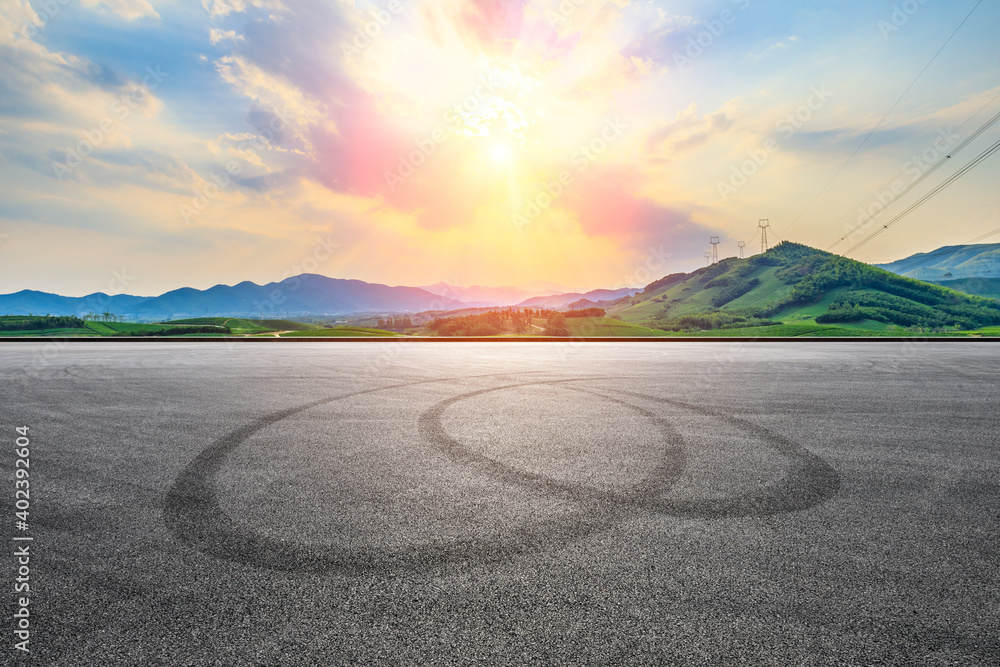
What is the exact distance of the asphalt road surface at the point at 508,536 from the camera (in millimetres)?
2135

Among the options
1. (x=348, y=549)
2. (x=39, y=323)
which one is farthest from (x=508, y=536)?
(x=39, y=323)

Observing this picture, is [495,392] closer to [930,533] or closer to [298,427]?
[298,427]

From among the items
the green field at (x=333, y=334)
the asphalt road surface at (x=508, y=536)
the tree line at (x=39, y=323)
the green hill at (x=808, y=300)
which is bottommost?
the asphalt road surface at (x=508, y=536)

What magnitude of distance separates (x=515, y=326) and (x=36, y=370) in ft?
75.2

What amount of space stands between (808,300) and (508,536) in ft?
456

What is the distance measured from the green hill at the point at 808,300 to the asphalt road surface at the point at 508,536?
1755 inches

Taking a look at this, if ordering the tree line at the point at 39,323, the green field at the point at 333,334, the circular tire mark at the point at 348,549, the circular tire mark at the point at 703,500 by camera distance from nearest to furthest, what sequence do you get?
the circular tire mark at the point at 348,549
the circular tire mark at the point at 703,500
the green field at the point at 333,334
the tree line at the point at 39,323

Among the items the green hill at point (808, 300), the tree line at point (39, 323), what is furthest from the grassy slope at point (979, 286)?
the tree line at point (39, 323)

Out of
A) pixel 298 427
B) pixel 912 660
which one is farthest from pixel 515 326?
pixel 912 660

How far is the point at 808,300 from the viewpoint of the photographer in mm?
116625

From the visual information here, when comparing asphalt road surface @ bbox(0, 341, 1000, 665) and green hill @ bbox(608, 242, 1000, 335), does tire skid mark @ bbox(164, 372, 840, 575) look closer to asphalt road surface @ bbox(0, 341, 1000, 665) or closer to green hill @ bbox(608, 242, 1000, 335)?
asphalt road surface @ bbox(0, 341, 1000, 665)

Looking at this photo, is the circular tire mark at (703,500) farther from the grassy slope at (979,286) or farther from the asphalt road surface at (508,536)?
the grassy slope at (979,286)

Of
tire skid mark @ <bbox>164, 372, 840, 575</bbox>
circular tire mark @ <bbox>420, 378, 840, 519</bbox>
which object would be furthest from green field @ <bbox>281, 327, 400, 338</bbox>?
circular tire mark @ <bbox>420, 378, 840, 519</bbox>

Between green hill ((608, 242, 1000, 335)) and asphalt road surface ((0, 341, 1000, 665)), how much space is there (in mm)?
44578
